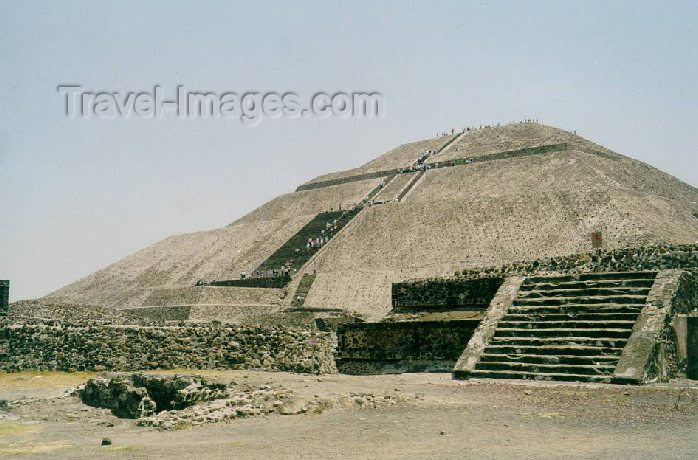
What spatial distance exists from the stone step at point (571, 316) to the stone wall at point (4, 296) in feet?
40.2

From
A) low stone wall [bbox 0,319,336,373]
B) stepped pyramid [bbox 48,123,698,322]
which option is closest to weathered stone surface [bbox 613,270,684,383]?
low stone wall [bbox 0,319,336,373]

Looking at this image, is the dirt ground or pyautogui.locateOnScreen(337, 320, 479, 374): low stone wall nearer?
the dirt ground

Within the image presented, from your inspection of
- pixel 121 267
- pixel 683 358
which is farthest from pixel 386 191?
pixel 683 358

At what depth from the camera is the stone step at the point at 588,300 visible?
15417 millimetres

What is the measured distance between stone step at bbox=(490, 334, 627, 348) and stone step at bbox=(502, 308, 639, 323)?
30.4 inches

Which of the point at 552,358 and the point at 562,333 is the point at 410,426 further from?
the point at 562,333

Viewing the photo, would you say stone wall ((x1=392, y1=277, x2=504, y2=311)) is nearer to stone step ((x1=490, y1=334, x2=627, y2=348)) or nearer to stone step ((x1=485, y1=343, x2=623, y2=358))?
stone step ((x1=490, y1=334, x2=627, y2=348))

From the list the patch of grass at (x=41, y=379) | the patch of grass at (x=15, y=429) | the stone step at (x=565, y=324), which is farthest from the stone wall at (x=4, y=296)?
the stone step at (x=565, y=324)

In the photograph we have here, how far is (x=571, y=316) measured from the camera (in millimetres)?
15383

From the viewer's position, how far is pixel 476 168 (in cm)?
5584

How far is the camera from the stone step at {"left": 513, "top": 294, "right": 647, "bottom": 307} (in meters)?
15.4

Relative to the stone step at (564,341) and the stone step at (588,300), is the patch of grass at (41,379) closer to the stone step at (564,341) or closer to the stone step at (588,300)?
the stone step at (564,341)

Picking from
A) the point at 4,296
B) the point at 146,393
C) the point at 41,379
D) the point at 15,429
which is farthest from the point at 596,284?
the point at 4,296

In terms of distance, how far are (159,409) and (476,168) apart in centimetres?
4570
